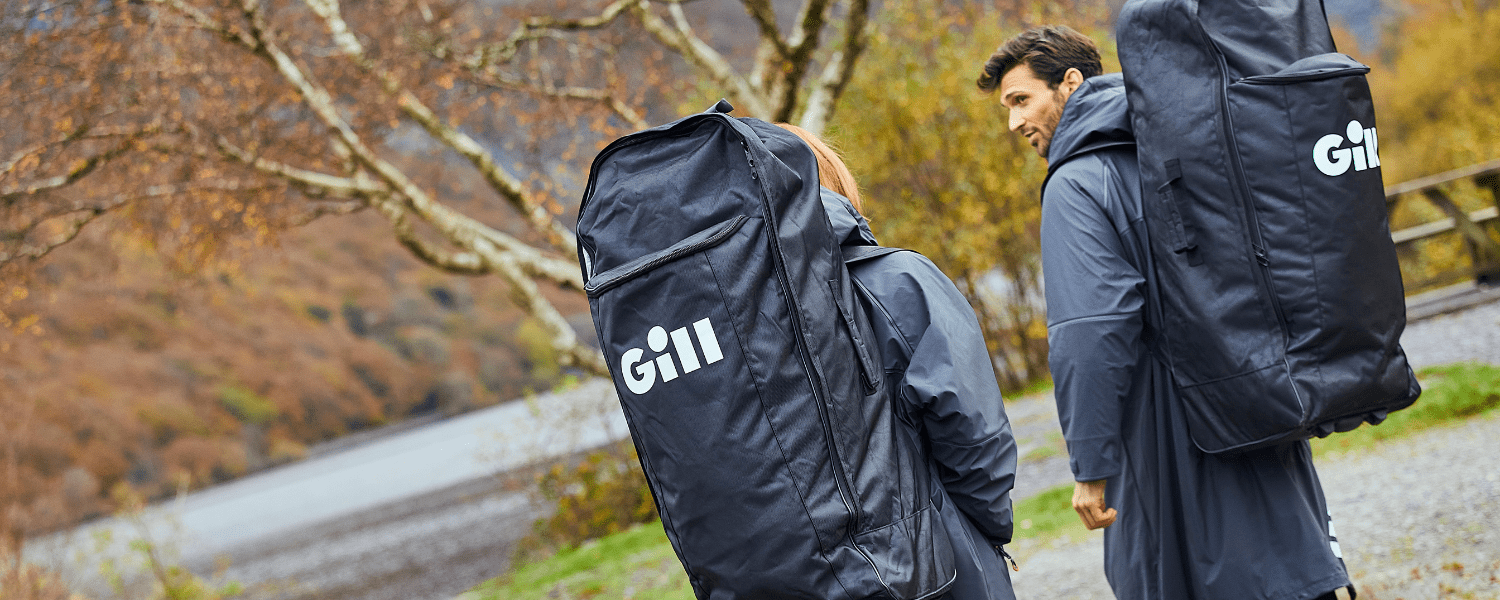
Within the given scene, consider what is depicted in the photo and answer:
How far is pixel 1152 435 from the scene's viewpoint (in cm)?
211

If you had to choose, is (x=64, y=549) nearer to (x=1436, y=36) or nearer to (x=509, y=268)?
(x=509, y=268)

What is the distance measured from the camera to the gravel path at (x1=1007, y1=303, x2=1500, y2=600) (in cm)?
307

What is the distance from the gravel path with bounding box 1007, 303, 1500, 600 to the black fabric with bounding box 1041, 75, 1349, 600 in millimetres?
1351

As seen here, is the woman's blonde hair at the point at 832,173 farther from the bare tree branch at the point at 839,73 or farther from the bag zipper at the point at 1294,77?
the bare tree branch at the point at 839,73

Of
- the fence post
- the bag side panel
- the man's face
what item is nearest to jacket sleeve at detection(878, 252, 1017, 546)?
the bag side panel

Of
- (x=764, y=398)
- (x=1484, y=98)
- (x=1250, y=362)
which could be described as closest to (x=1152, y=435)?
(x=1250, y=362)

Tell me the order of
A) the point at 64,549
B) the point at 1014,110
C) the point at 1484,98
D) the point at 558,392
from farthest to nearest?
the point at 1484,98 → the point at 558,392 → the point at 64,549 → the point at 1014,110

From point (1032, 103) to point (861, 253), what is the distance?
2.82 ft

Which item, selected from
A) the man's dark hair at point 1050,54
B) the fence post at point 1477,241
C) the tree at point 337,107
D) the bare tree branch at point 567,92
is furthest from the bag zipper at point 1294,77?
the fence post at point 1477,241

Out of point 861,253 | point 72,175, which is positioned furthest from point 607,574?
point 861,253

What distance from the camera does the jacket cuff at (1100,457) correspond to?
A: 2010 mm

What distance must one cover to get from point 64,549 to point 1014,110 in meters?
9.15

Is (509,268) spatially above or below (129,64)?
below

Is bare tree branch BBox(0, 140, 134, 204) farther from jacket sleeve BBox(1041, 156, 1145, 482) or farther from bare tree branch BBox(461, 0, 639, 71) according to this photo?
jacket sleeve BBox(1041, 156, 1145, 482)
